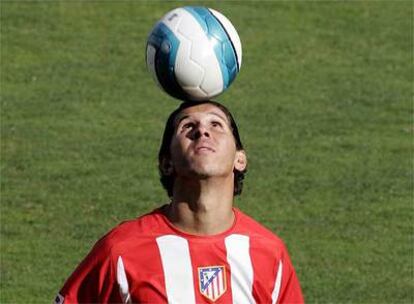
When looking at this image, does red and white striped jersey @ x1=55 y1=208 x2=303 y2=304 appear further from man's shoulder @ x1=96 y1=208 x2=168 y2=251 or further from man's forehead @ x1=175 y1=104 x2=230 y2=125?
man's forehead @ x1=175 y1=104 x2=230 y2=125

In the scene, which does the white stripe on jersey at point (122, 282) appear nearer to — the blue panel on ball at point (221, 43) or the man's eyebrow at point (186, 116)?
the man's eyebrow at point (186, 116)

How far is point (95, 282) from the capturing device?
5.93 m

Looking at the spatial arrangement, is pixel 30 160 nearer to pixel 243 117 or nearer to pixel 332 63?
pixel 243 117

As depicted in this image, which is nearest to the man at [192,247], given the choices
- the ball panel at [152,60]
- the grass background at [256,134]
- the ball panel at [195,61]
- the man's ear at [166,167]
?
the man's ear at [166,167]

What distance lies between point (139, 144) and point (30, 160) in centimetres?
117

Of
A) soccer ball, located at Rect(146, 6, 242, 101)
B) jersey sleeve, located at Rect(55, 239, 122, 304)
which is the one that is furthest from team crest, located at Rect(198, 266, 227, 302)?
soccer ball, located at Rect(146, 6, 242, 101)

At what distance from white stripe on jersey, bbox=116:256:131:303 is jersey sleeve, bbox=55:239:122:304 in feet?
0.06

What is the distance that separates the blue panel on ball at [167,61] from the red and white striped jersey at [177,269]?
1.93 feet

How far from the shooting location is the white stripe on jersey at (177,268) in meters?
5.99

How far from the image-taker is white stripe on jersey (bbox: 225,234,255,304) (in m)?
6.05

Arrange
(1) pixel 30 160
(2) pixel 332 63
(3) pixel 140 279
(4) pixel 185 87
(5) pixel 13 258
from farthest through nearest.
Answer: (2) pixel 332 63 → (1) pixel 30 160 → (5) pixel 13 258 → (4) pixel 185 87 → (3) pixel 140 279

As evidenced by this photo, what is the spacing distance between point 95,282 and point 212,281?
51 centimetres

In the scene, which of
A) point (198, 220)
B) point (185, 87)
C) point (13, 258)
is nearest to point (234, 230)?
point (198, 220)

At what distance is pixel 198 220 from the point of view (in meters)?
6.08
